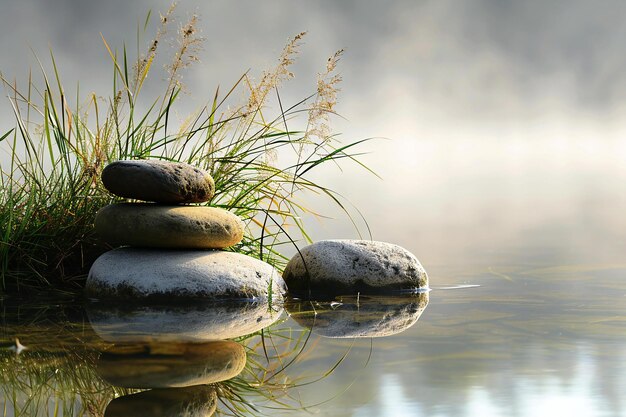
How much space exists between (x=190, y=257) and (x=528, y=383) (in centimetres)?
329

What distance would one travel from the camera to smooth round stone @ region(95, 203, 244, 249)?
5.73m

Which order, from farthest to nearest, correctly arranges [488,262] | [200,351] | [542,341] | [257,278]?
[488,262] → [257,278] → [542,341] → [200,351]

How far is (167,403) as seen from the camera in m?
2.65

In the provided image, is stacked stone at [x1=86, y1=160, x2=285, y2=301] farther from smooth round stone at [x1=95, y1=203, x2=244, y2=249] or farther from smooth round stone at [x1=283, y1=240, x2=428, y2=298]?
smooth round stone at [x1=283, y1=240, x2=428, y2=298]

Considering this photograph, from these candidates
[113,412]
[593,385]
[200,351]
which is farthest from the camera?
[200,351]

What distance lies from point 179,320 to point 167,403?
2.00 metres

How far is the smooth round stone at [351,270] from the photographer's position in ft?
20.3

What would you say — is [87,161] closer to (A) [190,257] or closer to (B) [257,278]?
(A) [190,257]

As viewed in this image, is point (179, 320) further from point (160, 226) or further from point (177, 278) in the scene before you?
point (160, 226)

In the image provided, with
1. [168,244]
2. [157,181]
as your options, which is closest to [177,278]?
[168,244]

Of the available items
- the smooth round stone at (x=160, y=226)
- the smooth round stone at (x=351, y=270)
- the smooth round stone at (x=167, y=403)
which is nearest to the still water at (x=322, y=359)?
the smooth round stone at (x=167, y=403)

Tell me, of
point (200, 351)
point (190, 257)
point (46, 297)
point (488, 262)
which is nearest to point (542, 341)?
point (200, 351)

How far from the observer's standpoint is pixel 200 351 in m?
3.59

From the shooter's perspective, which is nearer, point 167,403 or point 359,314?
point 167,403
